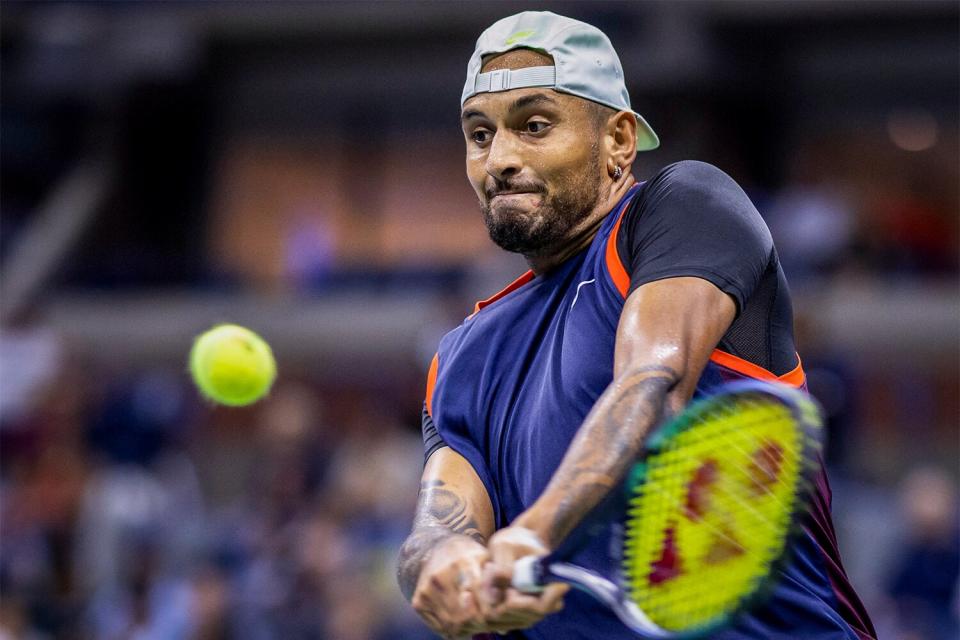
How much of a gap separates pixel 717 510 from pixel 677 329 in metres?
0.39

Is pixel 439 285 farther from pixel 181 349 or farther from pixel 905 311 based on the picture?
pixel 905 311

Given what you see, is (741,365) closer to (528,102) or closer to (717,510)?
(717,510)

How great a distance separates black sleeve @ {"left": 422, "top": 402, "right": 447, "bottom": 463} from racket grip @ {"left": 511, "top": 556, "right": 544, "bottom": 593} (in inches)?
31.5

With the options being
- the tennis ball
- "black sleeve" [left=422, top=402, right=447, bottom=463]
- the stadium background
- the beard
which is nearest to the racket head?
the beard

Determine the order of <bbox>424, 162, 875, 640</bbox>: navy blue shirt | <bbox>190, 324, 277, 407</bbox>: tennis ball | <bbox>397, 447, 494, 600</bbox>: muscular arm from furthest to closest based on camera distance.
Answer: <bbox>190, 324, 277, 407</bbox>: tennis ball → <bbox>397, 447, 494, 600</bbox>: muscular arm → <bbox>424, 162, 875, 640</bbox>: navy blue shirt

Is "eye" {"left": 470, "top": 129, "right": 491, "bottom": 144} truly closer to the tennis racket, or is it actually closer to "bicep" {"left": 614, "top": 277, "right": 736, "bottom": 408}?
"bicep" {"left": 614, "top": 277, "right": 736, "bottom": 408}

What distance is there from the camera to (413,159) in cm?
1698

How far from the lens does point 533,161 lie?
2.99 m

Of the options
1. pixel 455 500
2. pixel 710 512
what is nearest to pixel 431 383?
pixel 455 500

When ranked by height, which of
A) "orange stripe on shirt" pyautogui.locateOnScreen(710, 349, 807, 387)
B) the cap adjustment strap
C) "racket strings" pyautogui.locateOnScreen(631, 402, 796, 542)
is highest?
the cap adjustment strap

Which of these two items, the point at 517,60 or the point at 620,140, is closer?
the point at 517,60

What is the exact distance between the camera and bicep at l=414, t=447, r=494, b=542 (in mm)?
3000

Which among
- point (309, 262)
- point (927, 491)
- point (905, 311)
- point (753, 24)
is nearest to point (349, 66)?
point (309, 262)

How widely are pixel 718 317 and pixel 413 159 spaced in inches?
571
